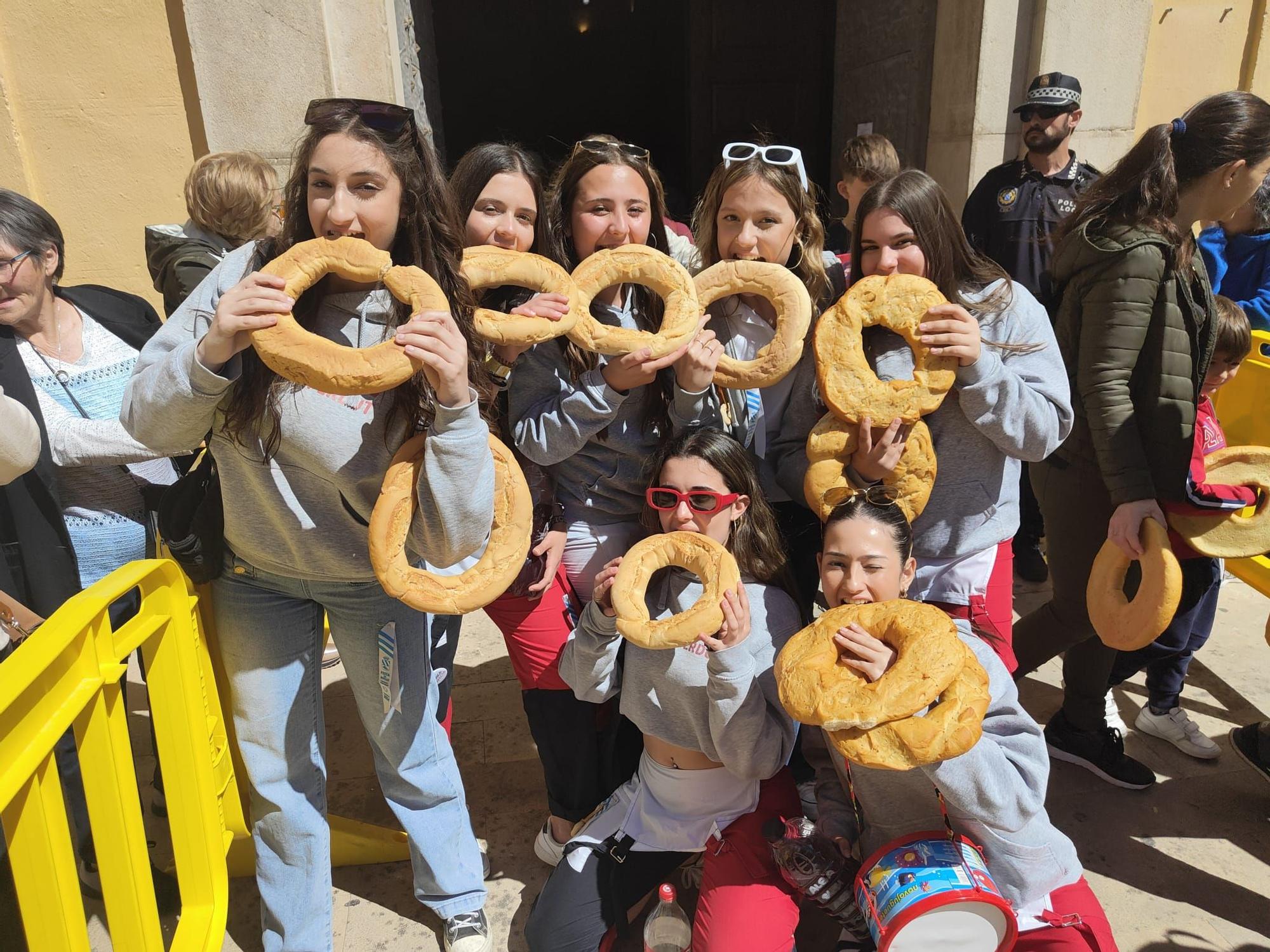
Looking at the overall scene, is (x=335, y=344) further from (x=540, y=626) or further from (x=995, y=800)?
(x=995, y=800)

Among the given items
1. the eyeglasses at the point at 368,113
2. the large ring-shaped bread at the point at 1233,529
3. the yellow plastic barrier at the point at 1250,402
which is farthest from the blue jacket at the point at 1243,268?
the eyeglasses at the point at 368,113

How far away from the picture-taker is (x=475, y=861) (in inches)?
108

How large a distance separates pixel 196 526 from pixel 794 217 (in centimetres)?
208

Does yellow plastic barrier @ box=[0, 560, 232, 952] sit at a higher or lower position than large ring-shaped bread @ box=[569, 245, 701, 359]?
lower

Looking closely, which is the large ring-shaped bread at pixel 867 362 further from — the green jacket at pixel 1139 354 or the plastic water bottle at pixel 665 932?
the plastic water bottle at pixel 665 932

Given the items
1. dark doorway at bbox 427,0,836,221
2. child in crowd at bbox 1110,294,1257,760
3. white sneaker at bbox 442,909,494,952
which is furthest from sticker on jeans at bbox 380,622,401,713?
dark doorway at bbox 427,0,836,221

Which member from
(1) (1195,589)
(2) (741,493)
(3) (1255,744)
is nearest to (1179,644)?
(1) (1195,589)

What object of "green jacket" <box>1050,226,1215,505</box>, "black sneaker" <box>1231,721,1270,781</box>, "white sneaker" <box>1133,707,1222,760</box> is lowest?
"white sneaker" <box>1133,707,1222,760</box>

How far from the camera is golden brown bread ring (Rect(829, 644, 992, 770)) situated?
1808 mm

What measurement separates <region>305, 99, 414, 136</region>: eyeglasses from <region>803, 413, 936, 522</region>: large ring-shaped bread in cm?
143

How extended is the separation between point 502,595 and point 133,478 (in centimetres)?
134

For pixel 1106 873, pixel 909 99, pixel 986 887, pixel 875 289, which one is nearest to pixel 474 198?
pixel 875 289

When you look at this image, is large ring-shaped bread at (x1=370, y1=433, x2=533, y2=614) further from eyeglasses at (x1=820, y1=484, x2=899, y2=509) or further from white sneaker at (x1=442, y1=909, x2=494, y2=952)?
white sneaker at (x1=442, y1=909, x2=494, y2=952)

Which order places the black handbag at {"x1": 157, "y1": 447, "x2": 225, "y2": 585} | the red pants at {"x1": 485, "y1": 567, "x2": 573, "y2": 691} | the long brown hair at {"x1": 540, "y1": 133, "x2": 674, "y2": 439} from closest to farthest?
1. the black handbag at {"x1": 157, "y1": 447, "x2": 225, "y2": 585}
2. the long brown hair at {"x1": 540, "y1": 133, "x2": 674, "y2": 439}
3. the red pants at {"x1": 485, "y1": 567, "x2": 573, "y2": 691}
